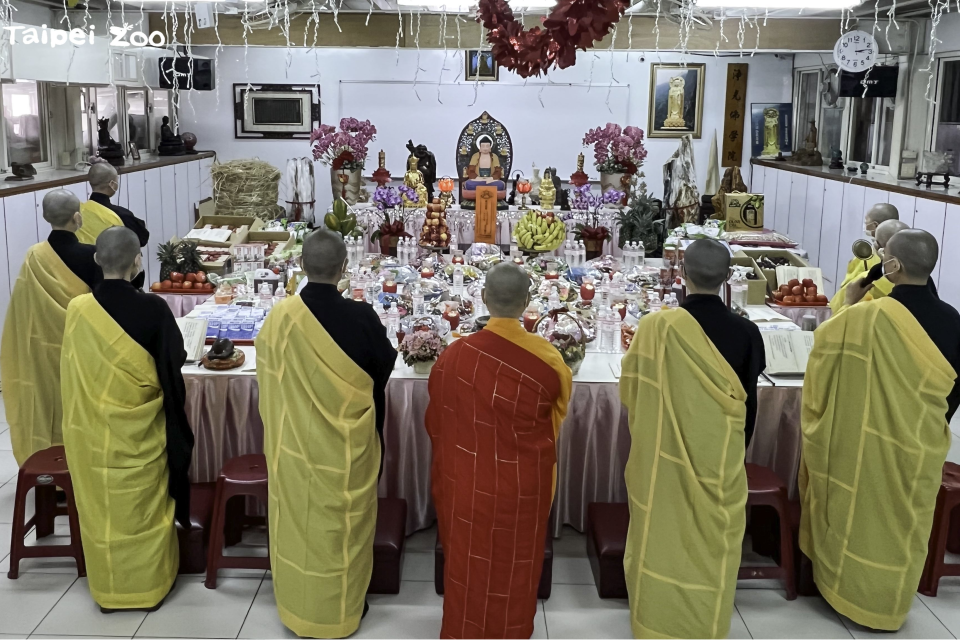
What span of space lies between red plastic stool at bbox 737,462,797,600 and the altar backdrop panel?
7.83 meters

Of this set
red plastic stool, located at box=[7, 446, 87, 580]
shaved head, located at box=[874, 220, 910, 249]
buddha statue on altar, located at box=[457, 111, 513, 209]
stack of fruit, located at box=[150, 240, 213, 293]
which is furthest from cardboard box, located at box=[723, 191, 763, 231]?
red plastic stool, located at box=[7, 446, 87, 580]

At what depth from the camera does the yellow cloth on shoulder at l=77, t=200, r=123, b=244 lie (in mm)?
5516

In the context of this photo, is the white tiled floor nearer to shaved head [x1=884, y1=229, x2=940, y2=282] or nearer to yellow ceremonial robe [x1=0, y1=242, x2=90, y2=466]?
yellow ceremonial robe [x1=0, y1=242, x2=90, y2=466]

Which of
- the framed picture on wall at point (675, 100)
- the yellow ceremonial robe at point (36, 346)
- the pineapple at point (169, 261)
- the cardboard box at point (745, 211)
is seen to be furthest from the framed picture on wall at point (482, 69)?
the yellow ceremonial robe at point (36, 346)

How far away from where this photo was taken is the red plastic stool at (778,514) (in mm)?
3445

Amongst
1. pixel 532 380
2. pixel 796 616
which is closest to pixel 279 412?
pixel 532 380

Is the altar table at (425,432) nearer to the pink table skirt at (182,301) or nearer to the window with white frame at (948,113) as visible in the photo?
the pink table skirt at (182,301)

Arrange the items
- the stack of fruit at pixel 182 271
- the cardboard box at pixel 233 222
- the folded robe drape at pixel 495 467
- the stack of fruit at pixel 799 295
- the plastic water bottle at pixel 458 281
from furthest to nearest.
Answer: the cardboard box at pixel 233 222
the stack of fruit at pixel 182 271
the plastic water bottle at pixel 458 281
the stack of fruit at pixel 799 295
the folded robe drape at pixel 495 467

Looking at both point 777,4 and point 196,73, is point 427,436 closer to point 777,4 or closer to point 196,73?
point 777,4

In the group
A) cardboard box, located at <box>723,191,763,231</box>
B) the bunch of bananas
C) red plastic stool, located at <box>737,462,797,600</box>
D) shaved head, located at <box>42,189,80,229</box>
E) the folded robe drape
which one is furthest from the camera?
cardboard box, located at <box>723,191,763,231</box>

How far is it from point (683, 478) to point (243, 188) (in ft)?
24.1

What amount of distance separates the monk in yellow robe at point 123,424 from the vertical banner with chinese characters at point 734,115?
29.0 ft

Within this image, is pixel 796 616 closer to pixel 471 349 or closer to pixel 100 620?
pixel 471 349

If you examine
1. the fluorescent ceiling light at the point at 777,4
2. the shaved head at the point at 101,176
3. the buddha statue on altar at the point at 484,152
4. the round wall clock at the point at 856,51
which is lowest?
the shaved head at the point at 101,176
